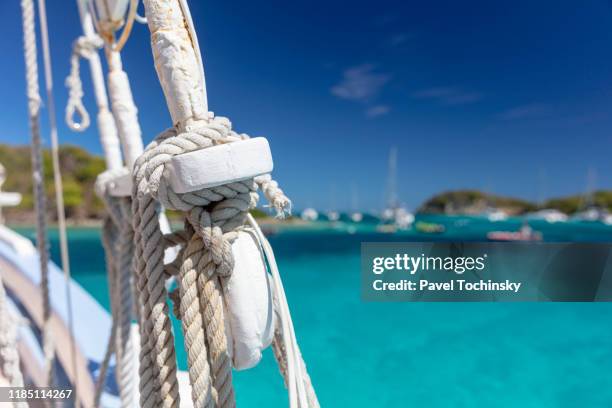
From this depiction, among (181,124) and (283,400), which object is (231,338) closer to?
(181,124)

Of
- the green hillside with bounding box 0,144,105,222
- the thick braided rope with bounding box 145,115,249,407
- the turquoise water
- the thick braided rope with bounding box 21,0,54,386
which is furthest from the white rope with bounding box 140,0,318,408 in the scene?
the green hillside with bounding box 0,144,105,222

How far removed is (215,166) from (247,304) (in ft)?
0.57

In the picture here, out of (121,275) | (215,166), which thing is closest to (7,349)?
(121,275)

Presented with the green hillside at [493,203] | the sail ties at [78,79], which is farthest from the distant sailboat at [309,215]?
the sail ties at [78,79]

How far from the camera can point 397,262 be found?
315 cm

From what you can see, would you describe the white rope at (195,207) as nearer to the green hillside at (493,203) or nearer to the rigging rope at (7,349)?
the rigging rope at (7,349)

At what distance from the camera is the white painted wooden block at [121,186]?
0.78 metres

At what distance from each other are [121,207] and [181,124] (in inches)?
17.4

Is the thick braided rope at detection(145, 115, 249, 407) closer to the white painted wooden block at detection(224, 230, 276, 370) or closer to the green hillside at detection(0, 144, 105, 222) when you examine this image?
the white painted wooden block at detection(224, 230, 276, 370)

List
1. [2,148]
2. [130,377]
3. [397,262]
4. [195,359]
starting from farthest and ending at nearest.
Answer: [2,148], [397,262], [130,377], [195,359]

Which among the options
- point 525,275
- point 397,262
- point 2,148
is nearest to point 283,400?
point 397,262

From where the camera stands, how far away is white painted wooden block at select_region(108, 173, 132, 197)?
0.78m

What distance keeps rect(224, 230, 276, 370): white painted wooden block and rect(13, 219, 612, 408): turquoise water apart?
4.08m

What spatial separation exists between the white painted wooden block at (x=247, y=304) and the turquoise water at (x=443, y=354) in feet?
13.4
